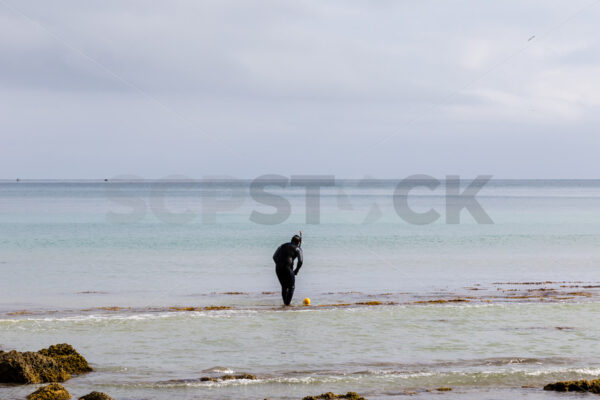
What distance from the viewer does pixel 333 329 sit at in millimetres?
13914

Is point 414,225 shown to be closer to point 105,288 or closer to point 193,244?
point 193,244

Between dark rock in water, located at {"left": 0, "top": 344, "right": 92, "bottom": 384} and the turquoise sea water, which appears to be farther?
the turquoise sea water

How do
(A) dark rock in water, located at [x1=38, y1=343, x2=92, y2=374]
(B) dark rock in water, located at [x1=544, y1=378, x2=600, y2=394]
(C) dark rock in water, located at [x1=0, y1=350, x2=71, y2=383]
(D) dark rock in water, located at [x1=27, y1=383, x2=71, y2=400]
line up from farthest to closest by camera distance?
(A) dark rock in water, located at [x1=38, y1=343, x2=92, y2=374] → (C) dark rock in water, located at [x1=0, y1=350, x2=71, y2=383] → (B) dark rock in water, located at [x1=544, y1=378, x2=600, y2=394] → (D) dark rock in water, located at [x1=27, y1=383, x2=71, y2=400]

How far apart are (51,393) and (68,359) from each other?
1.72m

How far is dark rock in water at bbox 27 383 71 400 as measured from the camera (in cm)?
873

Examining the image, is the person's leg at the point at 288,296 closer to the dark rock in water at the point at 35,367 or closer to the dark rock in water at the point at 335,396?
the dark rock in water at the point at 35,367

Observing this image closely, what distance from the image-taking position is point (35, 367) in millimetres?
9852

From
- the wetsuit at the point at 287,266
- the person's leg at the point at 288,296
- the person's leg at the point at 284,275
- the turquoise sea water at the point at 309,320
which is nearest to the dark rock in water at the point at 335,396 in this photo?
the turquoise sea water at the point at 309,320

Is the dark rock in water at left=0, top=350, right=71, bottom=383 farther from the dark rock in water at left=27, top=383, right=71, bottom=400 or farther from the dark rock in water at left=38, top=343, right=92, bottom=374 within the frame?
the dark rock in water at left=27, top=383, right=71, bottom=400

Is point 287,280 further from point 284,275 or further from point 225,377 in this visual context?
point 225,377

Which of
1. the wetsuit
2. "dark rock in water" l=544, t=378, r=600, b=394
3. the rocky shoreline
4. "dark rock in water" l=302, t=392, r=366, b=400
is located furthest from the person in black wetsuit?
"dark rock in water" l=544, t=378, r=600, b=394

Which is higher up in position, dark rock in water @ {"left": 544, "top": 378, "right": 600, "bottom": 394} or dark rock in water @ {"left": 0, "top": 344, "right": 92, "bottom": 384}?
dark rock in water @ {"left": 0, "top": 344, "right": 92, "bottom": 384}

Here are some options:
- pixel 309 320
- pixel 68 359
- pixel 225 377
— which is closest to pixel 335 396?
pixel 225 377

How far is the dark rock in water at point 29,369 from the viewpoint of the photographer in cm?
969
